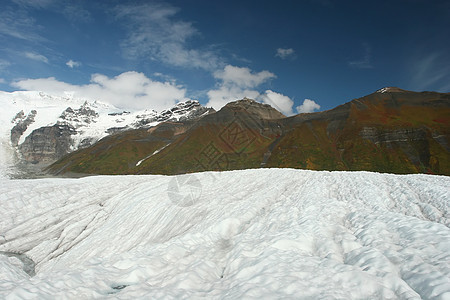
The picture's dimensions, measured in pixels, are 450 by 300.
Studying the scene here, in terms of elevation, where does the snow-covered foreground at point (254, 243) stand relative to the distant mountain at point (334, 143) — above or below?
below

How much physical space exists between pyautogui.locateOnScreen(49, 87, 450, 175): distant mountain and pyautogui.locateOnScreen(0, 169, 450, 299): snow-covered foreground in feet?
330

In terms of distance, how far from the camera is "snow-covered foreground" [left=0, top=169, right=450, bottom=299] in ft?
24.9

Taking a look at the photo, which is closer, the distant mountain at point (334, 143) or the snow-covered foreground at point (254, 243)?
the snow-covered foreground at point (254, 243)

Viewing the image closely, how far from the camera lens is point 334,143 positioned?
5217 inches

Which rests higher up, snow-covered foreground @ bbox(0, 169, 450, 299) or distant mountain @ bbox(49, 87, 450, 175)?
Result: distant mountain @ bbox(49, 87, 450, 175)

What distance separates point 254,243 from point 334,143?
446ft

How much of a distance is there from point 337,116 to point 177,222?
505ft

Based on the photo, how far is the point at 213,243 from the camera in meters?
13.6

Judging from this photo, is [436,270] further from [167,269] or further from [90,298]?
[90,298]

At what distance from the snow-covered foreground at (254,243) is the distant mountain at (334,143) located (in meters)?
101

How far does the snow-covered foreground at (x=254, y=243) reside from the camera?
24.9 feet

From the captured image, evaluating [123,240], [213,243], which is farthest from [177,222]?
[213,243]

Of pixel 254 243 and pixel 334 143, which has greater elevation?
pixel 334 143

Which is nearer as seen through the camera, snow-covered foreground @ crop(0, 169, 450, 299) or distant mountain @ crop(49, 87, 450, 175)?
snow-covered foreground @ crop(0, 169, 450, 299)
